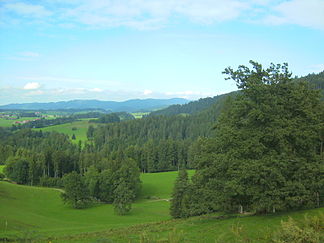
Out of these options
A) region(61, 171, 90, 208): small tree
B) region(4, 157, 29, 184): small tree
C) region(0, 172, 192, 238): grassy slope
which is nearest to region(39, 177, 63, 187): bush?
region(4, 157, 29, 184): small tree

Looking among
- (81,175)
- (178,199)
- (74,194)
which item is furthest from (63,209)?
(178,199)

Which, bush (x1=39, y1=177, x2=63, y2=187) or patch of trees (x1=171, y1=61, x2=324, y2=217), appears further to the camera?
bush (x1=39, y1=177, x2=63, y2=187)

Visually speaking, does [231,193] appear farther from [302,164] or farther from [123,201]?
[123,201]

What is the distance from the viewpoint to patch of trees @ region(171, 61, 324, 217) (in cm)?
1809

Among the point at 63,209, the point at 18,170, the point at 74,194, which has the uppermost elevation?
the point at 18,170

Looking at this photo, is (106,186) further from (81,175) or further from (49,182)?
(49,182)

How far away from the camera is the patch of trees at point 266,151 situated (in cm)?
1809

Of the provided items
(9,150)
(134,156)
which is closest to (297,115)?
(134,156)

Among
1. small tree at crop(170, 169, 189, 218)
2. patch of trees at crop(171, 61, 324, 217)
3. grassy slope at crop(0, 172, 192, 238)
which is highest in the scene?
patch of trees at crop(171, 61, 324, 217)

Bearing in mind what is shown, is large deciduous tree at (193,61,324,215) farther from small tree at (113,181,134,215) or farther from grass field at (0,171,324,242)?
small tree at (113,181,134,215)

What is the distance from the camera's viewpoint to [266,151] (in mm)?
19641

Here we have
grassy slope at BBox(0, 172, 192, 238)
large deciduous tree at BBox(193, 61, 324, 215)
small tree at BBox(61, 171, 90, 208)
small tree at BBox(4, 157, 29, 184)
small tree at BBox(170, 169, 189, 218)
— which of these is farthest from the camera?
small tree at BBox(4, 157, 29, 184)

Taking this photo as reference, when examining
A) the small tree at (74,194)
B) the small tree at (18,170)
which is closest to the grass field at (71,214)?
the small tree at (74,194)

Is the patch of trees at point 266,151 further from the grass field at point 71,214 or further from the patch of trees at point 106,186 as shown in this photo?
the patch of trees at point 106,186
